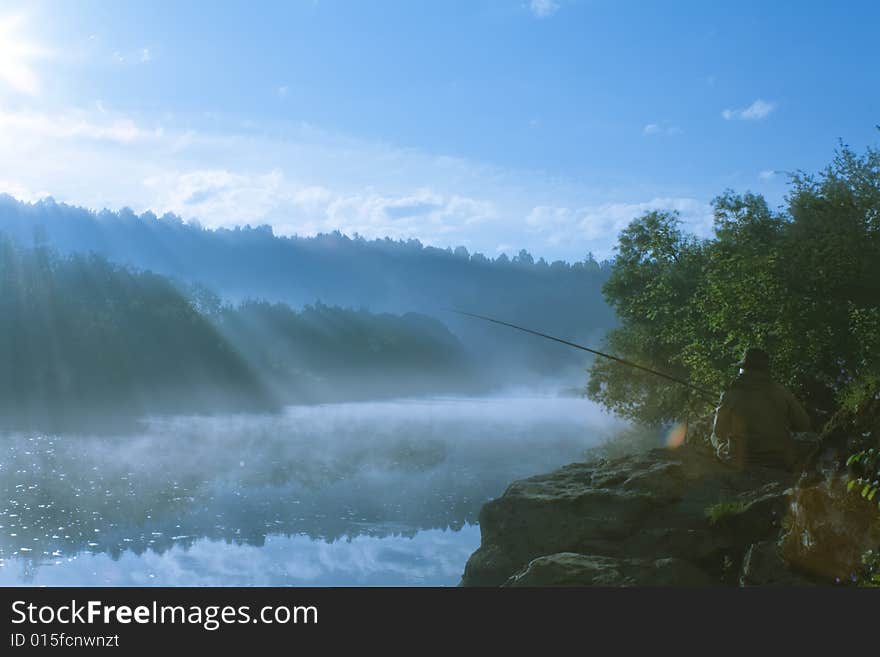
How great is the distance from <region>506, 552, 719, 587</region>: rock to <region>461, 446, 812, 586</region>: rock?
0.05 ft

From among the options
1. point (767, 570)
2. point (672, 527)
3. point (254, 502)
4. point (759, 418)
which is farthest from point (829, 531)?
point (254, 502)

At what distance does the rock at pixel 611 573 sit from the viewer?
1118 centimetres

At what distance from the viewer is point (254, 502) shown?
61.4 metres

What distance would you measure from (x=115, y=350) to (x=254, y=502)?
207 ft

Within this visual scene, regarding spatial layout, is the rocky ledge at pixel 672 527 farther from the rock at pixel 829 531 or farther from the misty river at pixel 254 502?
the misty river at pixel 254 502

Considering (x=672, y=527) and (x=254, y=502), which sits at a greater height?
(x=254, y=502)

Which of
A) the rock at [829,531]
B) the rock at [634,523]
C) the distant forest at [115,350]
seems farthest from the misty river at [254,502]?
the rock at [829,531]

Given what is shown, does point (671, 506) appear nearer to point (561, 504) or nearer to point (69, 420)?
point (561, 504)

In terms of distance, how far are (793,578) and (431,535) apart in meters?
37.6

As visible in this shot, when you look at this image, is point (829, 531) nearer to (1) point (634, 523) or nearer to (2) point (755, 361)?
(2) point (755, 361)

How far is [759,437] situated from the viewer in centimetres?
1311

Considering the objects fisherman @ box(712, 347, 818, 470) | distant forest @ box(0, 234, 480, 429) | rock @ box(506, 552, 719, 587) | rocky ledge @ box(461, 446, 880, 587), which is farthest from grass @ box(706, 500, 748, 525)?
distant forest @ box(0, 234, 480, 429)

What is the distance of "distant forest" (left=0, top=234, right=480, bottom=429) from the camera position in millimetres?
107625

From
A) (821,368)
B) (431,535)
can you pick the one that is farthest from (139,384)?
(821,368)
